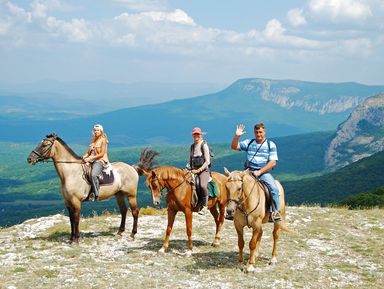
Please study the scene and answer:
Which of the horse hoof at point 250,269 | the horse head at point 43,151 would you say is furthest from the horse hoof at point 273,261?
the horse head at point 43,151

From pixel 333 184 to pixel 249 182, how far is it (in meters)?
142

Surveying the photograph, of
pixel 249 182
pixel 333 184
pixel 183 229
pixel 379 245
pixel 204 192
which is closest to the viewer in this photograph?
pixel 249 182

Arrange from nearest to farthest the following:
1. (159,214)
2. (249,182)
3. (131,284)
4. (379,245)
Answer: (131,284) → (249,182) → (379,245) → (159,214)

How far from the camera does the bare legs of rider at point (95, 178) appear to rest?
15614mm

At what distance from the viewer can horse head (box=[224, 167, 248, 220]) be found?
36.7 ft

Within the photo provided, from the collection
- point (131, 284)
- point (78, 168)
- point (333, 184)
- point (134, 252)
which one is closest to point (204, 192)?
point (134, 252)

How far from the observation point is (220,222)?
50.4 ft

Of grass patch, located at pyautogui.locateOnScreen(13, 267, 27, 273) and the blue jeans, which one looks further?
the blue jeans

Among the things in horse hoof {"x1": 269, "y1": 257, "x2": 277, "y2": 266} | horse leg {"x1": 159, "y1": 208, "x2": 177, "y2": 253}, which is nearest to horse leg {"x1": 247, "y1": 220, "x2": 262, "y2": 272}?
horse hoof {"x1": 269, "y1": 257, "x2": 277, "y2": 266}

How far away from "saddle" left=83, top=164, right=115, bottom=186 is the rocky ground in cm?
229

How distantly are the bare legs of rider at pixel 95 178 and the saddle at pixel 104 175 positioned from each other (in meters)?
0.17

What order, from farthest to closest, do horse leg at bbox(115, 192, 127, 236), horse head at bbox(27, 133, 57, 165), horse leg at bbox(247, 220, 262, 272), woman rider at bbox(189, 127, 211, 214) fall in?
horse leg at bbox(115, 192, 127, 236)
horse head at bbox(27, 133, 57, 165)
woman rider at bbox(189, 127, 211, 214)
horse leg at bbox(247, 220, 262, 272)

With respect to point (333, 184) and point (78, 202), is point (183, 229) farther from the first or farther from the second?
point (333, 184)

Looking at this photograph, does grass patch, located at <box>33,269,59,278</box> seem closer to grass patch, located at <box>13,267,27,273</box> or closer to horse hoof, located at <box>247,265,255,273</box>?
grass patch, located at <box>13,267,27,273</box>
